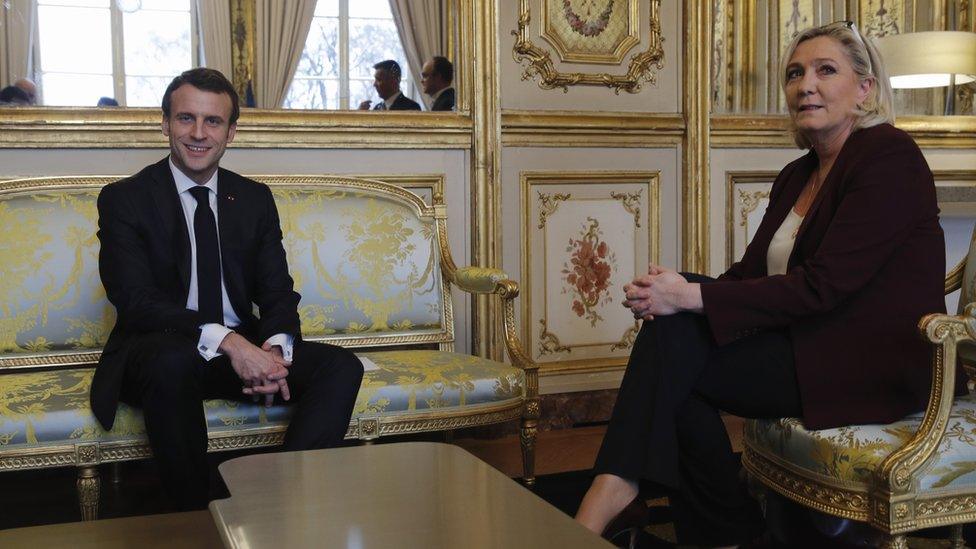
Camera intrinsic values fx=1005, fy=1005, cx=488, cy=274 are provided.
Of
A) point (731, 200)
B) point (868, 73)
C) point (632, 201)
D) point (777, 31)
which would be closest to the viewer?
point (868, 73)

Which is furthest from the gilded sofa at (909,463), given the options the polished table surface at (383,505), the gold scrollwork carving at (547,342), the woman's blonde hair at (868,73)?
the gold scrollwork carving at (547,342)

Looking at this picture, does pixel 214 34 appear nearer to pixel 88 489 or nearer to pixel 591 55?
pixel 591 55

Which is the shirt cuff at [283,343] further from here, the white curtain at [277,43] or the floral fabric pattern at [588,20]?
the floral fabric pattern at [588,20]

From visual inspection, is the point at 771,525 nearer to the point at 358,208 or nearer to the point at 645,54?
the point at 358,208

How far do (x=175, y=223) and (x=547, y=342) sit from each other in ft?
5.18

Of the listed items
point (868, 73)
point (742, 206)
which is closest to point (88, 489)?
point (868, 73)

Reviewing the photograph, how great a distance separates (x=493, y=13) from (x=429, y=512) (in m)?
2.35

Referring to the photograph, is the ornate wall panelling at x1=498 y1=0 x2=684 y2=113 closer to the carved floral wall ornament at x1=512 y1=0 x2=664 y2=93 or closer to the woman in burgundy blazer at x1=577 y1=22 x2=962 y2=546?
the carved floral wall ornament at x1=512 y1=0 x2=664 y2=93

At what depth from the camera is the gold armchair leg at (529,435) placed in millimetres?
2678

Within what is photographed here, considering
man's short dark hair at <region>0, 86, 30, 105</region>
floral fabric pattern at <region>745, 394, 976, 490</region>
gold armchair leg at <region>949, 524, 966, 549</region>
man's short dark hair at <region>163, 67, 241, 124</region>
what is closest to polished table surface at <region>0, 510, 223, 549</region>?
floral fabric pattern at <region>745, 394, 976, 490</region>

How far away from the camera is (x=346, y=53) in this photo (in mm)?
3461

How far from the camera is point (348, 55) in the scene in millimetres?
3461

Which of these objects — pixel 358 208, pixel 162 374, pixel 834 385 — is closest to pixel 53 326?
pixel 162 374

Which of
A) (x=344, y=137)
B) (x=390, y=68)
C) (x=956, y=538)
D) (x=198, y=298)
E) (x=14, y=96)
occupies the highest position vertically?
(x=390, y=68)
